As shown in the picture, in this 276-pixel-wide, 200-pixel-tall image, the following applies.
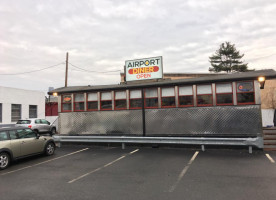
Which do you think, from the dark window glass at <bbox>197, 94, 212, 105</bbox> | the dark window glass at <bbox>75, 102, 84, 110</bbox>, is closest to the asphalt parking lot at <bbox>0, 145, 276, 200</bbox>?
the dark window glass at <bbox>197, 94, 212, 105</bbox>

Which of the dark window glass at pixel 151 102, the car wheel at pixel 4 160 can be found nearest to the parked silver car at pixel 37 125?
the car wheel at pixel 4 160

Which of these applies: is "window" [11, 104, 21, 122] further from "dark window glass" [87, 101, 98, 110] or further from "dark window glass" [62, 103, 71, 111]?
"dark window glass" [87, 101, 98, 110]

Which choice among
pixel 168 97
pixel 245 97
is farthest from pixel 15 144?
pixel 245 97

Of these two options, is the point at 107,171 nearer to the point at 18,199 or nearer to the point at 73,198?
the point at 73,198

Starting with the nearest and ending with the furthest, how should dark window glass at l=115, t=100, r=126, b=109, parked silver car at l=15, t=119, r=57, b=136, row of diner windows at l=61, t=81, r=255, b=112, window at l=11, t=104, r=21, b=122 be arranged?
1. row of diner windows at l=61, t=81, r=255, b=112
2. dark window glass at l=115, t=100, r=126, b=109
3. parked silver car at l=15, t=119, r=57, b=136
4. window at l=11, t=104, r=21, b=122

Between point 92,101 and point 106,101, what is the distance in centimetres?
105

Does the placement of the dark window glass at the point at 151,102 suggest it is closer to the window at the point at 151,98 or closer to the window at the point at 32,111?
the window at the point at 151,98

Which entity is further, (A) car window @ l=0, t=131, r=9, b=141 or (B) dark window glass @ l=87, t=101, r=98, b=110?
(B) dark window glass @ l=87, t=101, r=98, b=110

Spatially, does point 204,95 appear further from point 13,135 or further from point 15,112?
point 15,112

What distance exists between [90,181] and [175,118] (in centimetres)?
660

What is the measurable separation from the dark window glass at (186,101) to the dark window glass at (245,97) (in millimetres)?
2395

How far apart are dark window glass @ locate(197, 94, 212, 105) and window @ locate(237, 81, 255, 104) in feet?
4.66

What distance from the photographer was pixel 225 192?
16.1 feet

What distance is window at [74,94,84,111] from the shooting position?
537 inches
